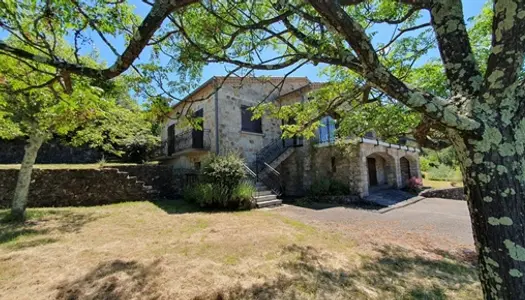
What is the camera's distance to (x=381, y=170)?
15055mm

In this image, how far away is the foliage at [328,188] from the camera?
1102 cm

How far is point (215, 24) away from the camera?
4066mm

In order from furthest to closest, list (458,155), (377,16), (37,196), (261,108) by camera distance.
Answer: (37,196) < (261,108) < (377,16) < (458,155)

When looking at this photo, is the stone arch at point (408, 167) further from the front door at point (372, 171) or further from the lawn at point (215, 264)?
the lawn at point (215, 264)

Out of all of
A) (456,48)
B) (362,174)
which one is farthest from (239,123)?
(456,48)

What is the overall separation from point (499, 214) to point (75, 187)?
11974 millimetres

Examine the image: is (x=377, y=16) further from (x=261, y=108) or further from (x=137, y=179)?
(x=137, y=179)

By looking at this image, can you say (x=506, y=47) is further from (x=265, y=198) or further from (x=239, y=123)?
(x=239, y=123)

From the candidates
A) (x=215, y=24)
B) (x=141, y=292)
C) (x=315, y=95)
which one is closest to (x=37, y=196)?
(x=141, y=292)

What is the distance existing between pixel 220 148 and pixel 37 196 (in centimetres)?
723

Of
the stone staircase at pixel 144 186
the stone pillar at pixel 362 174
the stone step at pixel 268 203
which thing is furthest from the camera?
the stone pillar at pixel 362 174

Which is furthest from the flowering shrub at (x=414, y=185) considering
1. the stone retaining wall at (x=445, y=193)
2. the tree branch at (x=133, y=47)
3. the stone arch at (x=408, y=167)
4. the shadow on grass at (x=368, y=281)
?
the tree branch at (x=133, y=47)

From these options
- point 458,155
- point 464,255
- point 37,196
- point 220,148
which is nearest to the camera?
point 458,155

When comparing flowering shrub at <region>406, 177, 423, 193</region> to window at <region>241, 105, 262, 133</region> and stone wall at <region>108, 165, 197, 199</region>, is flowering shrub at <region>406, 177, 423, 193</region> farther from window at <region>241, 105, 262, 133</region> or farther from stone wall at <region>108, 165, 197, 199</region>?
stone wall at <region>108, 165, 197, 199</region>
